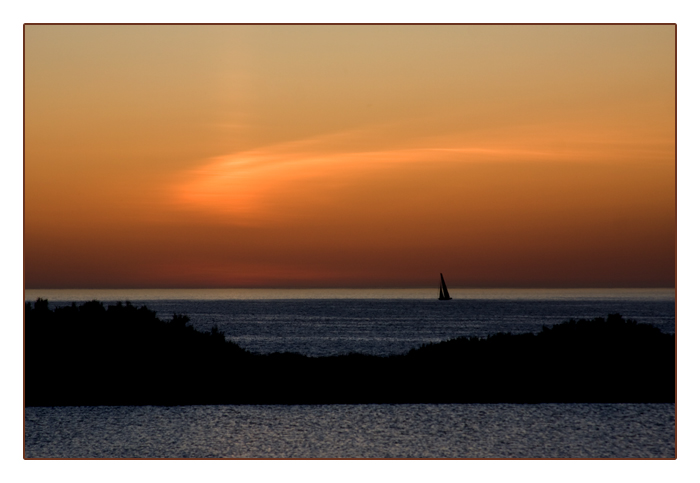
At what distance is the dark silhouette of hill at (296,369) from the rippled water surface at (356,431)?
25.5 inches

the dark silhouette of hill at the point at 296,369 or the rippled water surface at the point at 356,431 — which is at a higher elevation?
the dark silhouette of hill at the point at 296,369

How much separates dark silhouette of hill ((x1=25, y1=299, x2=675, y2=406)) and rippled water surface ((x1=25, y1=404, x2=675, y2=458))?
2.13ft

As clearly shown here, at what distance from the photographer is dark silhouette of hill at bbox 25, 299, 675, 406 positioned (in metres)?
18.1

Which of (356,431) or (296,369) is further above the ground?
(296,369)

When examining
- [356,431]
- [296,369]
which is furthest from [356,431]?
[296,369]

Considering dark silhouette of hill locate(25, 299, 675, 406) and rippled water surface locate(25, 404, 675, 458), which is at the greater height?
dark silhouette of hill locate(25, 299, 675, 406)

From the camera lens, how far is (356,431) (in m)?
15.6

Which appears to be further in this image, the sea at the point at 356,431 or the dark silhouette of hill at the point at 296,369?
the dark silhouette of hill at the point at 296,369

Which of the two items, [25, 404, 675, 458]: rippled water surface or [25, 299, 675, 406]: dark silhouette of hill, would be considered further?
[25, 299, 675, 406]: dark silhouette of hill

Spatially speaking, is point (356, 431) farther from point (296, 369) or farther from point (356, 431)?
point (296, 369)

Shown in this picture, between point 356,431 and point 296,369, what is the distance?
4221 mm

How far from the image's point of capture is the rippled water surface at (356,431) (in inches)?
562

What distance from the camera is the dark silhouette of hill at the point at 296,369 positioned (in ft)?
59.3

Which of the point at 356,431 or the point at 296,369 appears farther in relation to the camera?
the point at 296,369
